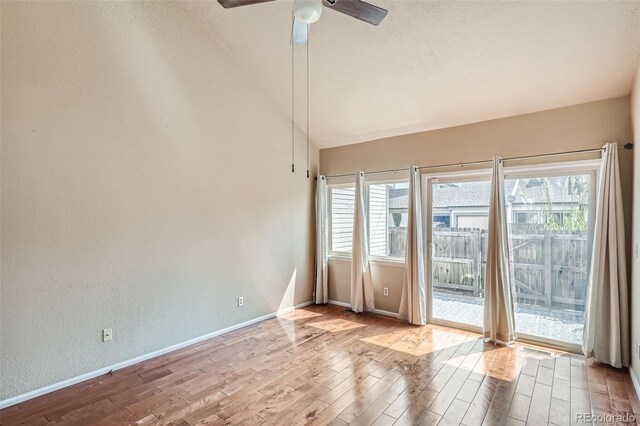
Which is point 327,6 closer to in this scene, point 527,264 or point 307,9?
point 307,9

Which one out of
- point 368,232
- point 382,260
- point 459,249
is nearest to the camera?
point 459,249

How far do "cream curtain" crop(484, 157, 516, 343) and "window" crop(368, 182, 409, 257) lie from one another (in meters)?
1.18

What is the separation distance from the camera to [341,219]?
5.50 meters

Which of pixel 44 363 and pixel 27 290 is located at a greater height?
pixel 27 290

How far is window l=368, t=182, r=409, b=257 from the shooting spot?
15.6 feet

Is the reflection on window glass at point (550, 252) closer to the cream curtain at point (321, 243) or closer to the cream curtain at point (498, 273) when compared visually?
the cream curtain at point (498, 273)

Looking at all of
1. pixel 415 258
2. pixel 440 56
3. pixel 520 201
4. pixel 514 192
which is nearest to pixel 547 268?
pixel 520 201

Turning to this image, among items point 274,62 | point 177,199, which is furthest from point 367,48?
point 177,199

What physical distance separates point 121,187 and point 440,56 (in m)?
3.42

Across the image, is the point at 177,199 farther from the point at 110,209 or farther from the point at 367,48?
the point at 367,48

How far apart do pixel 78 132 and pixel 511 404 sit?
4237mm

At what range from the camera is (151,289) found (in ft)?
11.1

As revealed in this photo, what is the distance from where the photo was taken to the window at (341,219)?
17.9 ft

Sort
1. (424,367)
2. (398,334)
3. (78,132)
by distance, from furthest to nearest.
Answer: (398,334) < (424,367) < (78,132)
